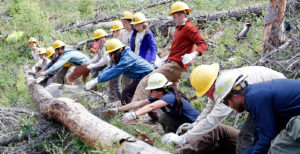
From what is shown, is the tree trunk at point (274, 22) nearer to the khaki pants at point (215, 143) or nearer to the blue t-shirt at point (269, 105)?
the khaki pants at point (215, 143)

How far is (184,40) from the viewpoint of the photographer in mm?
4301

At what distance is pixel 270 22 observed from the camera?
470cm

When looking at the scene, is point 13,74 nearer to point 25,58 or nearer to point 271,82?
point 25,58

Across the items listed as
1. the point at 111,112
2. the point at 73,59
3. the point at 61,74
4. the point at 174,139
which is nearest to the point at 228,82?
the point at 174,139

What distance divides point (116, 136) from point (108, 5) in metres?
11.3

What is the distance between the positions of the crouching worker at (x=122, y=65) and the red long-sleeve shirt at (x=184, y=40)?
20.9 inches

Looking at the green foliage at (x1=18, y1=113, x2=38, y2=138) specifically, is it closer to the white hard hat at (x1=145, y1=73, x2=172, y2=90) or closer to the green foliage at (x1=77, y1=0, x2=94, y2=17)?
the white hard hat at (x1=145, y1=73, x2=172, y2=90)

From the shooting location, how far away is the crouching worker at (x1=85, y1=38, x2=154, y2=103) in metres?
4.39

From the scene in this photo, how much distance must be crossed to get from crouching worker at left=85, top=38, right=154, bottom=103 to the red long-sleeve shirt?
53 centimetres

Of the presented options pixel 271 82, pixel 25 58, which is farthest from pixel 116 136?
pixel 25 58

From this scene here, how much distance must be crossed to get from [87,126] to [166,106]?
101 centimetres

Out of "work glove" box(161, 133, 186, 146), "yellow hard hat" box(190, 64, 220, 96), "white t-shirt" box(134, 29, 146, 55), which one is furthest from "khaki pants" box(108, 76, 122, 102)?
"yellow hard hat" box(190, 64, 220, 96)

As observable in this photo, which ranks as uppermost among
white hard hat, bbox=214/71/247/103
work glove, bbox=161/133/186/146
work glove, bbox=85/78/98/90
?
white hard hat, bbox=214/71/247/103

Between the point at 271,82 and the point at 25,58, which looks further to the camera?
the point at 25,58
